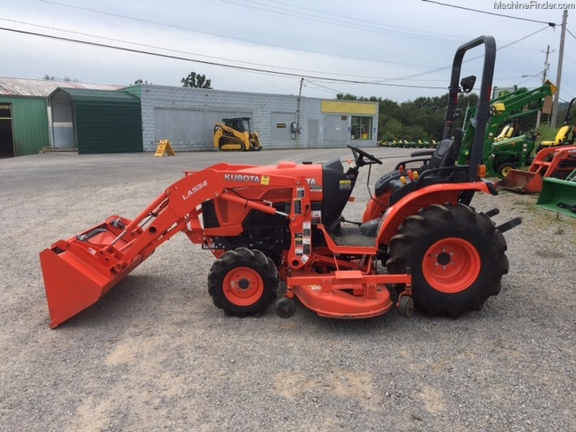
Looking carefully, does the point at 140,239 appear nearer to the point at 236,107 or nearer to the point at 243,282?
the point at 243,282

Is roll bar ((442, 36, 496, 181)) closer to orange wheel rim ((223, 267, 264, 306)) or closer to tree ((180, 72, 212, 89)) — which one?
orange wheel rim ((223, 267, 264, 306))

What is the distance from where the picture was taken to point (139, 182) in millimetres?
12867

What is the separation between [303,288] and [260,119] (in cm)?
3123

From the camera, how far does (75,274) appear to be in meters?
3.95

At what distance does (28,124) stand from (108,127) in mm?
4825

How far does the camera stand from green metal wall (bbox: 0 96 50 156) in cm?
2680

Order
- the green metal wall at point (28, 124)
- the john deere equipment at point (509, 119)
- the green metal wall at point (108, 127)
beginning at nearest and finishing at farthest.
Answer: the john deere equipment at point (509, 119), the green metal wall at point (108, 127), the green metal wall at point (28, 124)

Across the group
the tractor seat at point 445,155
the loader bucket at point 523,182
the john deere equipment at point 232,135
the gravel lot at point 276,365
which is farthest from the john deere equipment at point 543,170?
the john deere equipment at point 232,135

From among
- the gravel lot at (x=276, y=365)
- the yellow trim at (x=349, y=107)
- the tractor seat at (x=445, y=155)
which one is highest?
the yellow trim at (x=349, y=107)

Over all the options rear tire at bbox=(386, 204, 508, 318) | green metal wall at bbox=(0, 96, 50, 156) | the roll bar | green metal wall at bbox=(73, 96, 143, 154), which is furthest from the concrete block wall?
rear tire at bbox=(386, 204, 508, 318)

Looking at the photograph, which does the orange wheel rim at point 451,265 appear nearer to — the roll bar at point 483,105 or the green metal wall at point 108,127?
the roll bar at point 483,105

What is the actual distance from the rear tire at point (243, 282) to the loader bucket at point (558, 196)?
20.5 feet

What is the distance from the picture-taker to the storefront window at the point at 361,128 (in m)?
41.0

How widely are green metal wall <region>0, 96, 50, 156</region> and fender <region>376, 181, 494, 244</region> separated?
93.2ft
